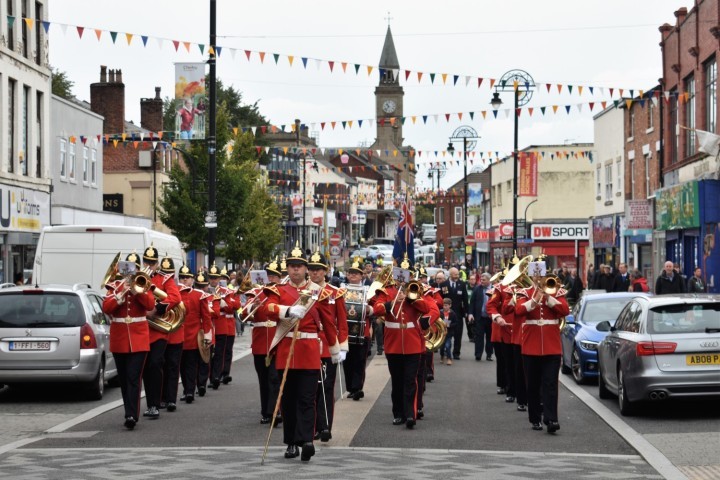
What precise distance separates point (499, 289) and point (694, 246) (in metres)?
18.9

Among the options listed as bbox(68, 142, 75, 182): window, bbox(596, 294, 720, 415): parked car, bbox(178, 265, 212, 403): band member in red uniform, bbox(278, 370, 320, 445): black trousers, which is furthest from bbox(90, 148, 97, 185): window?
bbox(278, 370, 320, 445): black trousers

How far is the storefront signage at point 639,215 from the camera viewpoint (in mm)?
37781

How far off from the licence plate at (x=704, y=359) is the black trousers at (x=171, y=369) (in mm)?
6028

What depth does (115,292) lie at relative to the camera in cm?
1315

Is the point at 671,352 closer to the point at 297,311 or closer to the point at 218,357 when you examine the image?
→ the point at 297,311

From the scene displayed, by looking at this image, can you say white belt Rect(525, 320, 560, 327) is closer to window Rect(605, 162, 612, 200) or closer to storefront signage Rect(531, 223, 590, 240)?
window Rect(605, 162, 612, 200)

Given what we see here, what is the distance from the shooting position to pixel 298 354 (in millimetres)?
10656

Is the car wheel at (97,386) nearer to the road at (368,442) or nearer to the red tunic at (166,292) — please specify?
the road at (368,442)

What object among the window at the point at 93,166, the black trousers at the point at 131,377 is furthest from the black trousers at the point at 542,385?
the window at the point at 93,166

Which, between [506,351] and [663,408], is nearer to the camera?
[663,408]

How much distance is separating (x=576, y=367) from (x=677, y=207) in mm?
15530

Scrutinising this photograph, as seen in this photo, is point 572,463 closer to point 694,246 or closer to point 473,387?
point 473,387

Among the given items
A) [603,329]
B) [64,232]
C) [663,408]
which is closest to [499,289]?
[603,329]

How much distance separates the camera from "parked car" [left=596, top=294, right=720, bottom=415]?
43.1 feet
